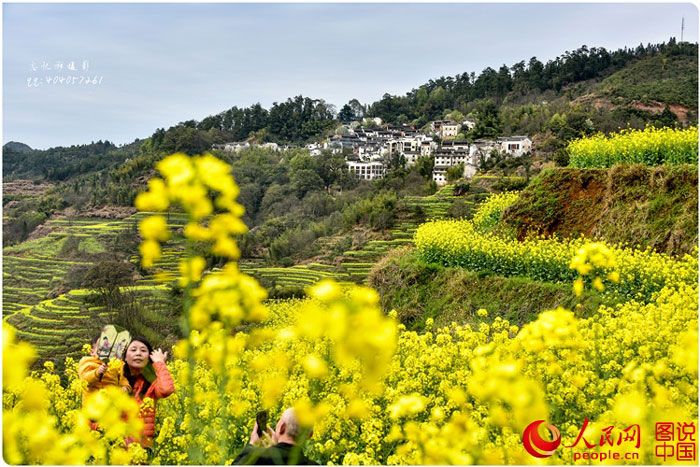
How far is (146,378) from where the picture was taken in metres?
3.33

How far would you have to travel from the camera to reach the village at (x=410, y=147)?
32156mm

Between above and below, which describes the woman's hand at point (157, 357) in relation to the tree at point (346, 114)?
below

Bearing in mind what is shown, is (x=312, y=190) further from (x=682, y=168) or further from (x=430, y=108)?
(x=430, y=108)

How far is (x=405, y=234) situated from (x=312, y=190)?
15.5m

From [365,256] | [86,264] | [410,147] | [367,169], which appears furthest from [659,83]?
[86,264]

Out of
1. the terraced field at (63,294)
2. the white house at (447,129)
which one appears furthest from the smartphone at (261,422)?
the white house at (447,129)

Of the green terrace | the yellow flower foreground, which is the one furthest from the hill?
the yellow flower foreground

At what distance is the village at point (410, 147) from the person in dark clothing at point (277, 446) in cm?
2705

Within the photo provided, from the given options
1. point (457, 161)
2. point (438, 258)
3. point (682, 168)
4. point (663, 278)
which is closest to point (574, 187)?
point (682, 168)

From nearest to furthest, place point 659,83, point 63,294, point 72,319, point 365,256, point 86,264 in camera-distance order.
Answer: point 72,319 → point 63,294 → point 365,256 → point 86,264 → point 659,83

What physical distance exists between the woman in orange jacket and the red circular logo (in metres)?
2.06

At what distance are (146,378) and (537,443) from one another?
2337 millimetres

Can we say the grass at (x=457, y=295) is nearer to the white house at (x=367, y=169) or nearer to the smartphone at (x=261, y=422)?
the smartphone at (x=261, y=422)

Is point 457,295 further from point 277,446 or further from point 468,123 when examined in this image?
point 468,123
